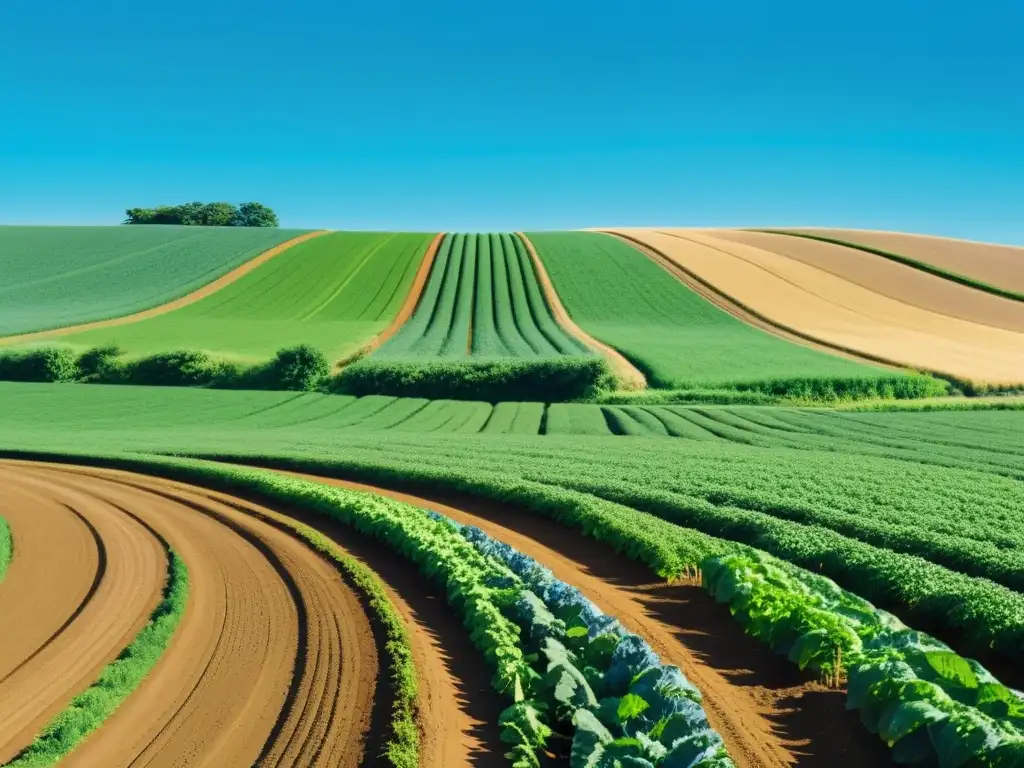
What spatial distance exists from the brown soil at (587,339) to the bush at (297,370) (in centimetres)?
2019

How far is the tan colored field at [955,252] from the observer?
93812 millimetres

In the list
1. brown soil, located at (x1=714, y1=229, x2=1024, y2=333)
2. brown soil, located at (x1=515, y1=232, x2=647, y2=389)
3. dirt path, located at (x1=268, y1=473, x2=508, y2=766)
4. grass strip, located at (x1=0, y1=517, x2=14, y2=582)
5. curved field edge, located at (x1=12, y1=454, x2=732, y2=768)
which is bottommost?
grass strip, located at (x1=0, y1=517, x2=14, y2=582)

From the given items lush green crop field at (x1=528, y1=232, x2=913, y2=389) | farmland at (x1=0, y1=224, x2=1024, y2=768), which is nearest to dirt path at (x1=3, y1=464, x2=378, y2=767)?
farmland at (x1=0, y1=224, x2=1024, y2=768)

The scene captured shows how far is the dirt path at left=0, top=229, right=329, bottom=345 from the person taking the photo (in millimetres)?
65125

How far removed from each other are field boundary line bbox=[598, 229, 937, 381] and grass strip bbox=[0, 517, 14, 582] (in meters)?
53.2

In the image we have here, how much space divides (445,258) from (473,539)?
83.9 m

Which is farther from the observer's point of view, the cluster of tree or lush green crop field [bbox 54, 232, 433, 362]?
the cluster of tree

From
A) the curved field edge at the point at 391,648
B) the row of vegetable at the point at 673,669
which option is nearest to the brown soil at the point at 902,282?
the row of vegetable at the point at 673,669

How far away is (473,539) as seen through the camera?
1711 cm

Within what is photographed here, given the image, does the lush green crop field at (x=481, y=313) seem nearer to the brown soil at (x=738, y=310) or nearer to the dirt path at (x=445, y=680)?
the brown soil at (x=738, y=310)

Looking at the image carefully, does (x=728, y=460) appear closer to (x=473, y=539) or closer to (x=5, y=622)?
(x=473, y=539)

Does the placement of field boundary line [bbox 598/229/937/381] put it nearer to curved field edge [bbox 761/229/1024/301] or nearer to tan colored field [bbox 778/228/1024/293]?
curved field edge [bbox 761/229/1024/301]

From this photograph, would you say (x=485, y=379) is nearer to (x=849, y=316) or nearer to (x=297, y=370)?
(x=297, y=370)

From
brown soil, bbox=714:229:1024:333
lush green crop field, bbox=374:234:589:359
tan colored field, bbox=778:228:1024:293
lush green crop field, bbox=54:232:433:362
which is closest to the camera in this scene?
lush green crop field, bbox=374:234:589:359
